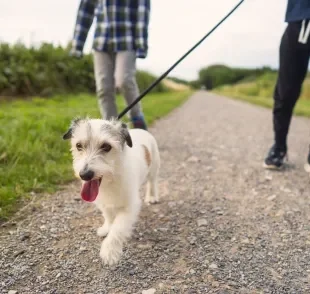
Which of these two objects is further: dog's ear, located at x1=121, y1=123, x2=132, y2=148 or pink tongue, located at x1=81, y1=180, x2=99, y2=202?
dog's ear, located at x1=121, y1=123, x2=132, y2=148

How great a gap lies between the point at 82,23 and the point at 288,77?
274 cm

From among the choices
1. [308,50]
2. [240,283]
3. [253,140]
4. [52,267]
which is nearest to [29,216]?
[52,267]

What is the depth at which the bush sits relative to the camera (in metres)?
10.5

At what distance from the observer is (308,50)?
429 centimetres

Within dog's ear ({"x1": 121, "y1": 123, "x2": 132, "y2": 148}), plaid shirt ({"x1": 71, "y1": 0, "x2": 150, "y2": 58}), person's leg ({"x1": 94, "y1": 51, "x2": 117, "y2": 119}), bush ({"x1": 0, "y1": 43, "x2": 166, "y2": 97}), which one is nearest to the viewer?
dog's ear ({"x1": 121, "y1": 123, "x2": 132, "y2": 148})

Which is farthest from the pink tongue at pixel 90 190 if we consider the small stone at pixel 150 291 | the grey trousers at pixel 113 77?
the grey trousers at pixel 113 77

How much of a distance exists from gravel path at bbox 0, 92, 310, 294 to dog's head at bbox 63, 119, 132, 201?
1.82 feet

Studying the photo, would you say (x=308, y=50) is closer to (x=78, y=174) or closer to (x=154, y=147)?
(x=154, y=147)

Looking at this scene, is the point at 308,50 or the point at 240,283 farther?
the point at 308,50

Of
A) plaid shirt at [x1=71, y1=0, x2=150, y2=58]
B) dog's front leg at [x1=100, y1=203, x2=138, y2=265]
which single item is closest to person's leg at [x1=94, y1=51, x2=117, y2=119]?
plaid shirt at [x1=71, y1=0, x2=150, y2=58]

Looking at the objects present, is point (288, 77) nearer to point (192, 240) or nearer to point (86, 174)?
point (192, 240)

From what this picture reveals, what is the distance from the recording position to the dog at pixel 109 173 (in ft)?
8.32

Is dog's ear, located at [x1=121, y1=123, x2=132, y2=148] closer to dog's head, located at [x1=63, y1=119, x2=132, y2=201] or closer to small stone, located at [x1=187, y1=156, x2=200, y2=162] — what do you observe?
dog's head, located at [x1=63, y1=119, x2=132, y2=201]

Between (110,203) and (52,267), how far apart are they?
2.03 ft
